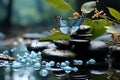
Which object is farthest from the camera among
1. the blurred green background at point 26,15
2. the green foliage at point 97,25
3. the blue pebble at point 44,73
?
the blurred green background at point 26,15

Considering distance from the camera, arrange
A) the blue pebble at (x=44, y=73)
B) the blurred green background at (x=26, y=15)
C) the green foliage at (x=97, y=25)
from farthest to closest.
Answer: the blurred green background at (x=26, y=15) → the green foliage at (x=97, y=25) → the blue pebble at (x=44, y=73)

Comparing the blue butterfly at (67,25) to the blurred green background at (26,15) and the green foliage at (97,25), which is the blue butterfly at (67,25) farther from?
the blurred green background at (26,15)

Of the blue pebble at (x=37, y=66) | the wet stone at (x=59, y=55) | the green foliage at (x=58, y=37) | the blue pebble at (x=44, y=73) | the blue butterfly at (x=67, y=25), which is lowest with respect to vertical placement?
the blue pebble at (x=44, y=73)

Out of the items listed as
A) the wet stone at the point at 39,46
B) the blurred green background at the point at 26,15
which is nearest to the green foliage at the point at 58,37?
the wet stone at the point at 39,46

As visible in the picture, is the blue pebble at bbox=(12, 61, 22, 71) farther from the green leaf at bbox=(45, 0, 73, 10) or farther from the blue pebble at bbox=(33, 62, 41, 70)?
the green leaf at bbox=(45, 0, 73, 10)

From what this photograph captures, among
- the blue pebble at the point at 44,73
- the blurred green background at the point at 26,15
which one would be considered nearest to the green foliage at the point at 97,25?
the blue pebble at the point at 44,73

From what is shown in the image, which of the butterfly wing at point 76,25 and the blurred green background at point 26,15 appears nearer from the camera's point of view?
the butterfly wing at point 76,25

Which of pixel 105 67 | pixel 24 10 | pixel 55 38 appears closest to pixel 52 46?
pixel 55 38

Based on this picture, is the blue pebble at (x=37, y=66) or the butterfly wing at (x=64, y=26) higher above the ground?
the butterfly wing at (x=64, y=26)
